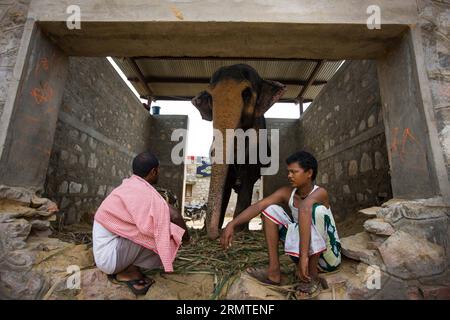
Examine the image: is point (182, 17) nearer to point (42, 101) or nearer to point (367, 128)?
point (42, 101)

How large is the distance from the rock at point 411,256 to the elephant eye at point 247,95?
8.42ft

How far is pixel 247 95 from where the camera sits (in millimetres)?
3867

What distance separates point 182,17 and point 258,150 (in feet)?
9.39

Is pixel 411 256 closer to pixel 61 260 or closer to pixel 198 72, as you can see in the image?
pixel 61 260

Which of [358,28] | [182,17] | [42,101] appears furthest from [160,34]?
[358,28]

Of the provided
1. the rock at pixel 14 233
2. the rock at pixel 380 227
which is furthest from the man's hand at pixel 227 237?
the rock at pixel 14 233

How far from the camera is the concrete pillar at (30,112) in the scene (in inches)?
86.4

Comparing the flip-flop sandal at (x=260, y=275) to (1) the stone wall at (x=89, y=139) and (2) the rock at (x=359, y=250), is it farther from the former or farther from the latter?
(1) the stone wall at (x=89, y=139)

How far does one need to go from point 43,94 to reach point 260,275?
2606mm

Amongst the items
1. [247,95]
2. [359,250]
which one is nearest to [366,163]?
[247,95]

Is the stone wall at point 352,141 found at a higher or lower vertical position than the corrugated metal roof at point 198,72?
lower

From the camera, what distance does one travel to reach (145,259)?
2.08m

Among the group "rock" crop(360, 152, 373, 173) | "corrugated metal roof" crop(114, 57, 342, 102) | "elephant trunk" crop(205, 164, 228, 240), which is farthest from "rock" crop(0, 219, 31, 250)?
"corrugated metal roof" crop(114, 57, 342, 102)

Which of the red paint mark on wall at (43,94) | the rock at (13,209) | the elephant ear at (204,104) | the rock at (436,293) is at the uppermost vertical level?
the elephant ear at (204,104)
